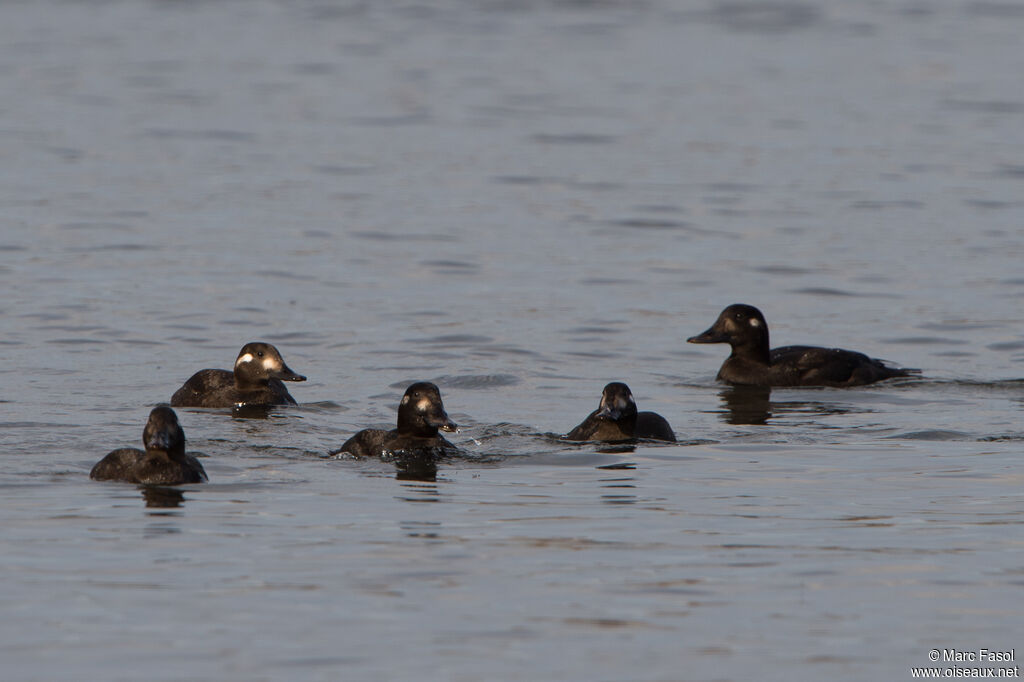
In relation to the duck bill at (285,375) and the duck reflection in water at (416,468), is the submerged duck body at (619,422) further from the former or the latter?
the duck bill at (285,375)

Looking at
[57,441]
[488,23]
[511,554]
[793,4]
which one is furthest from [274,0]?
[511,554]

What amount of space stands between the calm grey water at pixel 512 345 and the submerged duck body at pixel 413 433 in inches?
8.9

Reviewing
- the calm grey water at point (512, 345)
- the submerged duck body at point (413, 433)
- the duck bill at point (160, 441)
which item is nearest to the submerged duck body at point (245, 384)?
the calm grey water at point (512, 345)

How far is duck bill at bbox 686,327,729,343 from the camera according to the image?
706 inches

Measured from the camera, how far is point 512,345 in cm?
1883

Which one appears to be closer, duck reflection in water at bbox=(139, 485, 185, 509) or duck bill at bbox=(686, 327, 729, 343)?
duck reflection in water at bbox=(139, 485, 185, 509)

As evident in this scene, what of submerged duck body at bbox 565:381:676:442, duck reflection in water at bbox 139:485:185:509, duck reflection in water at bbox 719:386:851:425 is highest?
submerged duck body at bbox 565:381:676:442

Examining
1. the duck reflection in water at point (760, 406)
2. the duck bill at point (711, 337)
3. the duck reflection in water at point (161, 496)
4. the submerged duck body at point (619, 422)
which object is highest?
the duck bill at point (711, 337)

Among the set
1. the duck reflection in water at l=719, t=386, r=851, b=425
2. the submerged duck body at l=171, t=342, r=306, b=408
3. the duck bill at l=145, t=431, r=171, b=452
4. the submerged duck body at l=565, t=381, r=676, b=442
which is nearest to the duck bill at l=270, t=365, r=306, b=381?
the submerged duck body at l=171, t=342, r=306, b=408

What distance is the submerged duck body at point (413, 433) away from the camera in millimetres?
13133

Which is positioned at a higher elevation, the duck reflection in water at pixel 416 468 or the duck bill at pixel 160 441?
the duck bill at pixel 160 441

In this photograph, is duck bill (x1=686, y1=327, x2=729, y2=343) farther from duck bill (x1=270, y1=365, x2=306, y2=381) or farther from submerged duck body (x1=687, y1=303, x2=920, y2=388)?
duck bill (x1=270, y1=365, x2=306, y2=381)

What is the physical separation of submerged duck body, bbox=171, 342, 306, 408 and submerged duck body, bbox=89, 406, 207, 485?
11.8 feet

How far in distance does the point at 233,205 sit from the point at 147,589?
19.0 meters
